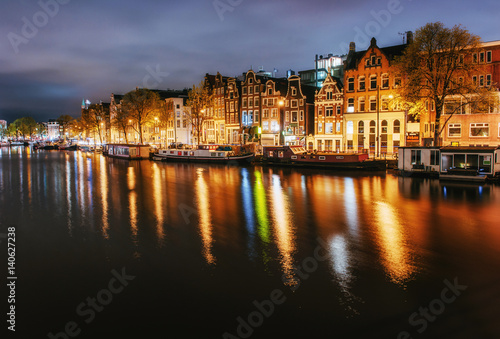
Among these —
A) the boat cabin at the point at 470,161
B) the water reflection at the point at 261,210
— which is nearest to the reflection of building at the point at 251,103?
the water reflection at the point at 261,210

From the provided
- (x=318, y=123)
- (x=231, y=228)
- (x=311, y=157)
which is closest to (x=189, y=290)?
(x=231, y=228)

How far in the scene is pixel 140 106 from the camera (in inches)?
3268

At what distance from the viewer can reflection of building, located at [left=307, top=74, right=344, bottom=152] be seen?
62438 mm

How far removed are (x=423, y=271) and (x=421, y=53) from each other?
118 feet

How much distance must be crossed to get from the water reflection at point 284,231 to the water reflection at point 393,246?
3.11 metres

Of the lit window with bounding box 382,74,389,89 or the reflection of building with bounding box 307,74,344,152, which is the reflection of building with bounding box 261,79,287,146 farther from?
the lit window with bounding box 382,74,389,89

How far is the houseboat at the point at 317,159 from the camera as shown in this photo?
4398cm

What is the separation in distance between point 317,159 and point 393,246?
34769 millimetres

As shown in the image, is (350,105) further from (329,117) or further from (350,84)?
(329,117)

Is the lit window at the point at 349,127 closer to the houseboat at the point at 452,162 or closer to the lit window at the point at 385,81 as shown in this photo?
the lit window at the point at 385,81

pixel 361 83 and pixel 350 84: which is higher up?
pixel 350 84

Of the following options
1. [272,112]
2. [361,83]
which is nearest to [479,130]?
[361,83]

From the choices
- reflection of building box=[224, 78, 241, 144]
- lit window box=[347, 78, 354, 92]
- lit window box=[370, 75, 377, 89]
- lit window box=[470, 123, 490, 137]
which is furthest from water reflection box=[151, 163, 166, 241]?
reflection of building box=[224, 78, 241, 144]

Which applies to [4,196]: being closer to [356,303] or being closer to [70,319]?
[70,319]
